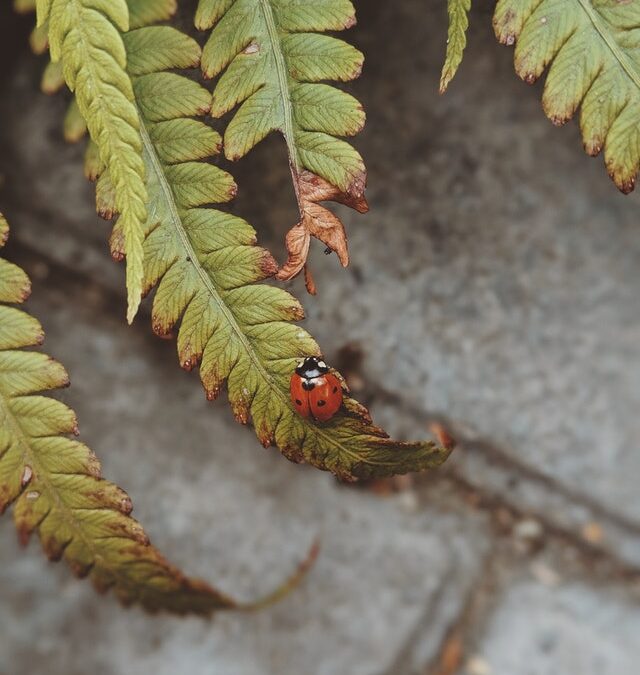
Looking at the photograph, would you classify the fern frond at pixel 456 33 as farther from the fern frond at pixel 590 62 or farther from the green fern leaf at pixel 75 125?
the green fern leaf at pixel 75 125

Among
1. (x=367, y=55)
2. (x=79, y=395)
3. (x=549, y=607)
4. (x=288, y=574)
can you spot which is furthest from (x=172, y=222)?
(x=549, y=607)

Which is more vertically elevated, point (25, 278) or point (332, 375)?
point (332, 375)

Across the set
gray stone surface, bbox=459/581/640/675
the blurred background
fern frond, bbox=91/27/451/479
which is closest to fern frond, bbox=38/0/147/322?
fern frond, bbox=91/27/451/479

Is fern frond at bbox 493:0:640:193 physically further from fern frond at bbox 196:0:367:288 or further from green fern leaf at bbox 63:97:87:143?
green fern leaf at bbox 63:97:87:143

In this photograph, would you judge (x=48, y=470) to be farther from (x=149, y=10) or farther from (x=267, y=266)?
(x=149, y=10)

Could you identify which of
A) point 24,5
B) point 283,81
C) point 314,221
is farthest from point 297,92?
point 24,5

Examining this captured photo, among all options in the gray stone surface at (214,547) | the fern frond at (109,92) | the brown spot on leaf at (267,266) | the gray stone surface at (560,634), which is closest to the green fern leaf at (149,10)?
the fern frond at (109,92)

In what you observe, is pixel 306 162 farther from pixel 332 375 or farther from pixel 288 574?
pixel 288 574
